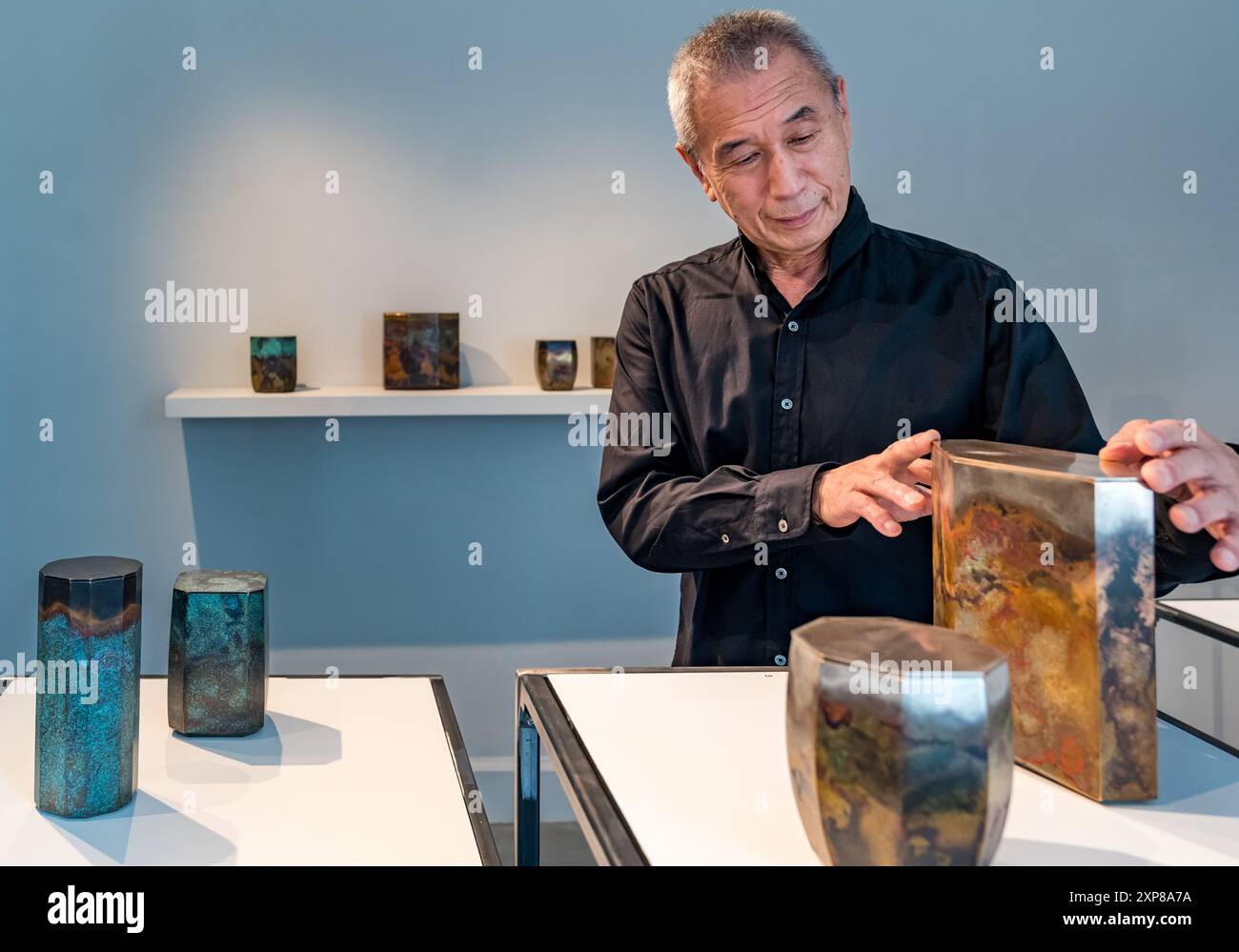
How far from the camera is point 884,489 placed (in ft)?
3.80

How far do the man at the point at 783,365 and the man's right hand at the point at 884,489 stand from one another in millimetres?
115

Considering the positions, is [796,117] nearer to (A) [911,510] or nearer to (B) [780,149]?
(B) [780,149]

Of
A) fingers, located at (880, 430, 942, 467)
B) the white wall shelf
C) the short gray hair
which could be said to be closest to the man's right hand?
fingers, located at (880, 430, 942, 467)

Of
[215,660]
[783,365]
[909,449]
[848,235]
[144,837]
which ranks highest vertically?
[848,235]

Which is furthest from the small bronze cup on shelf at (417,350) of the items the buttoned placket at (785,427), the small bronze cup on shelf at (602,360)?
the buttoned placket at (785,427)

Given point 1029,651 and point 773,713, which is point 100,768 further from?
point 1029,651

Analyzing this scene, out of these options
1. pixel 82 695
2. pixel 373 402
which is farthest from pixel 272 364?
pixel 82 695

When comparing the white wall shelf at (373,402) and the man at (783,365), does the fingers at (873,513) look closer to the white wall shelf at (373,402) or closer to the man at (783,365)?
the man at (783,365)

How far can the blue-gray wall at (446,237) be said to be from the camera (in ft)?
9.42

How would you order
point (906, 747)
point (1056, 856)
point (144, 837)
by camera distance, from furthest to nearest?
point (144, 837)
point (1056, 856)
point (906, 747)

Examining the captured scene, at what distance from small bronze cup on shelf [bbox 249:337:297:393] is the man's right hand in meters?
1.81

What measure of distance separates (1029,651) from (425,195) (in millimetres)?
2319

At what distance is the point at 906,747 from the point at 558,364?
7.28ft
